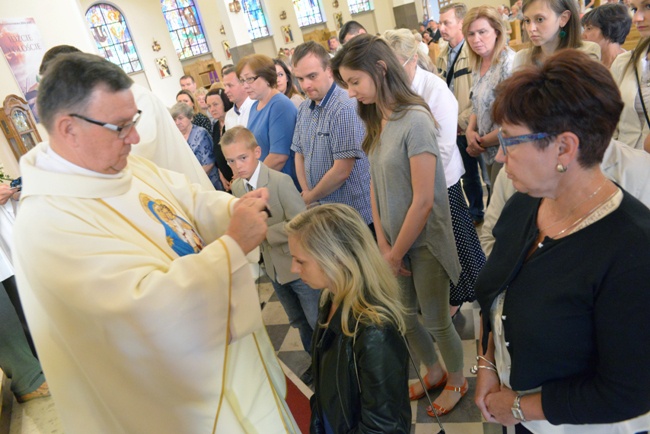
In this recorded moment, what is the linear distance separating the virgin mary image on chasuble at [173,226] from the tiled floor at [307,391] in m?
1.52

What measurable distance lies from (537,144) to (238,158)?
1737 millimetres

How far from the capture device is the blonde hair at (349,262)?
1.45m

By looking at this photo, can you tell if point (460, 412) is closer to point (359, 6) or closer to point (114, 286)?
point (114, 286)

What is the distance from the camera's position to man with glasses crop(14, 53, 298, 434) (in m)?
1.21

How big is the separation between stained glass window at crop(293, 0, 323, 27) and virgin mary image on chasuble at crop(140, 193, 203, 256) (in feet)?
67.9

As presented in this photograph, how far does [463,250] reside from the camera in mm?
2441


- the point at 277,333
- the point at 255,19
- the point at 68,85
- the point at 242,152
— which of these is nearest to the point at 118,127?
the point at 68,85

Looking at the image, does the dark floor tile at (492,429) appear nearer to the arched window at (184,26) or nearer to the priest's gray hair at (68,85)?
the priest's gray hair at (68,85)

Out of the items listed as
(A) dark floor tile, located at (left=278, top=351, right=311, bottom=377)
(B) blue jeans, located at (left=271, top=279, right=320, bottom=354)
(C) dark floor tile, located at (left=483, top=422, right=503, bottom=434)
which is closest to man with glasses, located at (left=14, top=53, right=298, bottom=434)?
(B) blue jeans, located at (left=271, top=279, right=320, bottom=354)

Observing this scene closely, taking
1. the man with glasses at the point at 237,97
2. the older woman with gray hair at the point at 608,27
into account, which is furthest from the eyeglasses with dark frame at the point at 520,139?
the older woman with gray hair at the point at 608,27

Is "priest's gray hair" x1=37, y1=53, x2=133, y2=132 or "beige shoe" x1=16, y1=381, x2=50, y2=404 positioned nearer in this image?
"priest's gray hair" x1=37, y1=53, x2=133, y2=132

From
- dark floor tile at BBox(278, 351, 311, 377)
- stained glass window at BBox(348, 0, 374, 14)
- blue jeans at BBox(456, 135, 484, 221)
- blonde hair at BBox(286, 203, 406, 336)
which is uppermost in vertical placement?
stained glass window at BBox(348, 0, 374, 14)

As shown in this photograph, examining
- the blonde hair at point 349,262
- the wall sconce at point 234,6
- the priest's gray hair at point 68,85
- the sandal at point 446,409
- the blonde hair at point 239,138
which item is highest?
the wall sconce at point 234,6

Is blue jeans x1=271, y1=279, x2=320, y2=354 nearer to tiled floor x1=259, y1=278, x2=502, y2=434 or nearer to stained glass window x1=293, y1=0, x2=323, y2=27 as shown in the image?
tiled floor x1=259, y1=278, x2=502, y2=434
